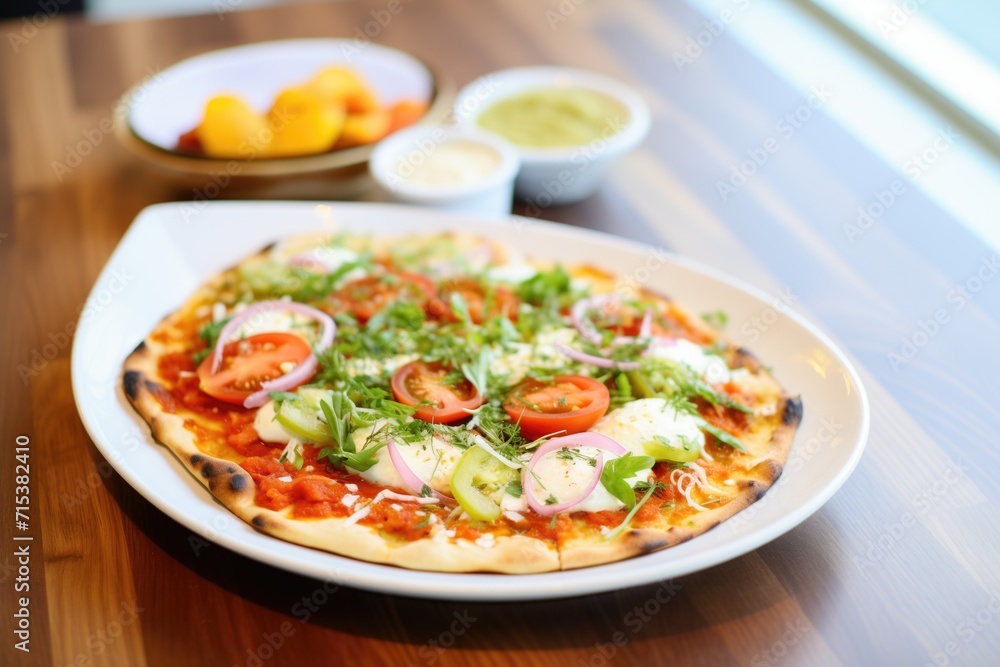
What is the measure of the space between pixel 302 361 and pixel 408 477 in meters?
0.60

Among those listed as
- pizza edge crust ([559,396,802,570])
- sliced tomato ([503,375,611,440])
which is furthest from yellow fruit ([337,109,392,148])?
pizza edge crust ([559,396,802,570])

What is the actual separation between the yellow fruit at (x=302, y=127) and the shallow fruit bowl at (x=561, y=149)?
62 centimetres

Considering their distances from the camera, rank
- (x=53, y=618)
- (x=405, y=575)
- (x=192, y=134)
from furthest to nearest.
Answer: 1. (x=192, y=134)
2. (x=53, y=618)
3. (x=405, y=575)

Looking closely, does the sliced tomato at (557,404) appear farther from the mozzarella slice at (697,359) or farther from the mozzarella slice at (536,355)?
the mozzarella slice at (697,359)

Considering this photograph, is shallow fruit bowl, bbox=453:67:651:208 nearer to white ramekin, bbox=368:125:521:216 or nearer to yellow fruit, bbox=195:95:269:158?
white ramekin, bbox=368:125:521:216

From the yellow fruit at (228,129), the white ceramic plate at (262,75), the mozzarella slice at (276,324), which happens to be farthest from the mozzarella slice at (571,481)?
the white ceramic plate at (262,75)

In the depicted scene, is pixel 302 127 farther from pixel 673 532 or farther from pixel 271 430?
pixel 673 532

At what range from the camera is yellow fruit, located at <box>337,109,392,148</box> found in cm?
405

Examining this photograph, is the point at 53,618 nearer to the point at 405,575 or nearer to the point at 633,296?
the point at 405,575

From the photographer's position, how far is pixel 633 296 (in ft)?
10.4

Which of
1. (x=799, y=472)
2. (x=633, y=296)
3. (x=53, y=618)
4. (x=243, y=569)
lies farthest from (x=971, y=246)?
(x=53, y=618)

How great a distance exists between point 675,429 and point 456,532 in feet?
2.09

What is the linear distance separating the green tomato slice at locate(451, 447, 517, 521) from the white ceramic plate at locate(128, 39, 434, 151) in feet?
7.82

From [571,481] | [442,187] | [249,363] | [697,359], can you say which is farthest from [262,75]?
[571,481]
